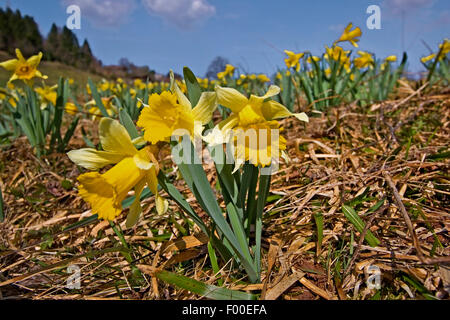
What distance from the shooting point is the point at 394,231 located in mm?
1171

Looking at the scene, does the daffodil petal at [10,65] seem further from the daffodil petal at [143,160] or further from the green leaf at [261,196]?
the green leaf at [261,196]

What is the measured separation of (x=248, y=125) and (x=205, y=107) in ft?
0.43

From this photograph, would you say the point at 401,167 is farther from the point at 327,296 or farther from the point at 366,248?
the point at 327,296

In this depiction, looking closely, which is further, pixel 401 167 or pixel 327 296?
pixel 401 167

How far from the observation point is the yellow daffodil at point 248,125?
79 centimetres

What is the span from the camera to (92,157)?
875 millimetres

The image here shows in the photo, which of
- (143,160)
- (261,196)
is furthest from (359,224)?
(143,160)

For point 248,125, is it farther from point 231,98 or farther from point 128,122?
point 128,122

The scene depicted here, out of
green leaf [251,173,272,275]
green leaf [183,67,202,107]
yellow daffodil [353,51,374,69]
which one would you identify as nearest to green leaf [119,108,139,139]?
green leaf [183,67,202,107]

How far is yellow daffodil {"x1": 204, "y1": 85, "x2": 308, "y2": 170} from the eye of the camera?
792mm
